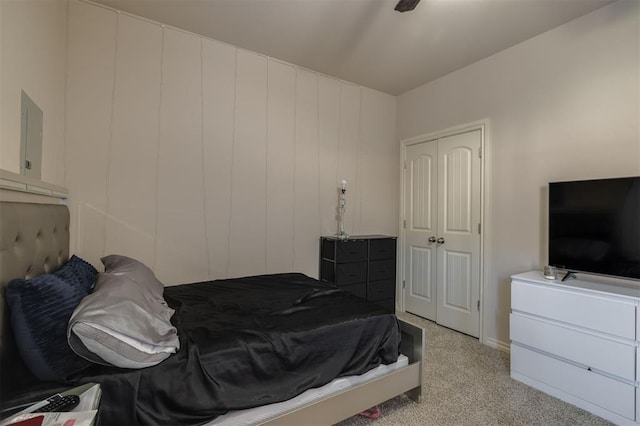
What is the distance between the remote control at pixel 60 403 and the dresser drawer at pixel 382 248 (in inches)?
101

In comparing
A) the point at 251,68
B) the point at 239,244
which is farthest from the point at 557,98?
the point at 239,244

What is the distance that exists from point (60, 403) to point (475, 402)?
212 cm

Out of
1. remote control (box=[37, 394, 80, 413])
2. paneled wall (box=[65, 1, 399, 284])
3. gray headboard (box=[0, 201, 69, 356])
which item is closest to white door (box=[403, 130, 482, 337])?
paneled wall (box=[65, 1, 399, 284])

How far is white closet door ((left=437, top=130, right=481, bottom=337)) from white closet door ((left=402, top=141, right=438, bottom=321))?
10cm

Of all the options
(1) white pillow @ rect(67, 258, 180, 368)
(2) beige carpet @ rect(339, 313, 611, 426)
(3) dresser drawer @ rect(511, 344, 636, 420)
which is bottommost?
(2) beige carpet @ rect(339, 313, 611, 426)

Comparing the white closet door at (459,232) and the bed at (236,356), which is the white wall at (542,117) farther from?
the bed at (236,356)

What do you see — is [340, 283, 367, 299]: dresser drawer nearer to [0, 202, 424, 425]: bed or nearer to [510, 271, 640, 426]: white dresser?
[0, 202, 424, 425]: bed

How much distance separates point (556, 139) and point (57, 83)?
12.1 ft

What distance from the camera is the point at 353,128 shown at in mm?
3520

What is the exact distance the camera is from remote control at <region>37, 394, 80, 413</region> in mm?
920

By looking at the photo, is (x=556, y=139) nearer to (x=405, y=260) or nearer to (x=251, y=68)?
(x=405, y=260)

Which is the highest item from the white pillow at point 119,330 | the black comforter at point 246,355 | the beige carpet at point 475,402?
the white pillow at point 119,330

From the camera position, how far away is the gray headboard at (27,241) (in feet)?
3.31

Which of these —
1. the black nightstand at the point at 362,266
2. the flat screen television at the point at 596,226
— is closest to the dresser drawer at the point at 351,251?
the black nightstand at the point at 362,266
